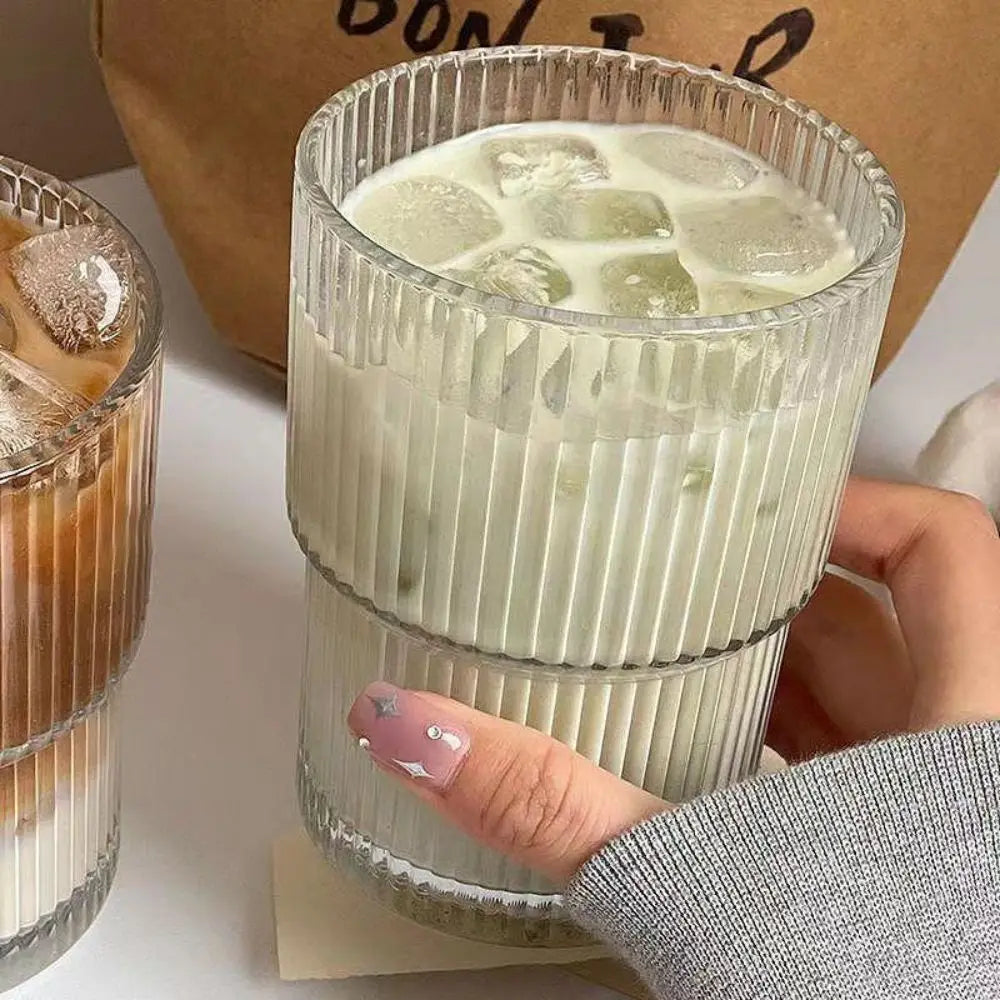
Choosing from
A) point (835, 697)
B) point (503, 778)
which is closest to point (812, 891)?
point (503, 778)

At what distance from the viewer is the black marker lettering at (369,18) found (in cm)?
53

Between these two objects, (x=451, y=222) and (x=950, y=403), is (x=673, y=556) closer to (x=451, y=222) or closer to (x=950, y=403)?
(x=451, y=222)

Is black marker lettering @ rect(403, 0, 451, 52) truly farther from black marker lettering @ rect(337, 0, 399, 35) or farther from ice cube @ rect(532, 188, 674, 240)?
ice cube @ rect(532, 188, 674, 240)

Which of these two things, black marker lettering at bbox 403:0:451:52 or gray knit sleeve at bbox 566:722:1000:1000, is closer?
gray knit sleeve at bbox 566:722:1000:1000

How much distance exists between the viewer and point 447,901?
0.47 meters

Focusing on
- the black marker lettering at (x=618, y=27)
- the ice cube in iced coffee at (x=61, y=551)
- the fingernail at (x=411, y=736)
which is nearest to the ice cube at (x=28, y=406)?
the ice cube in iced coffee at (x=61, y=551)

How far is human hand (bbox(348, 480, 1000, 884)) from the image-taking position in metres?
0.40

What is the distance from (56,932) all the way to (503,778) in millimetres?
142

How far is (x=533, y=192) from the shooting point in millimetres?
440

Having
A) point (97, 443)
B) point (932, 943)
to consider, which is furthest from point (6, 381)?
point (932, 943)

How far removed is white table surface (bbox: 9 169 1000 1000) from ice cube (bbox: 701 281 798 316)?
0.65ft

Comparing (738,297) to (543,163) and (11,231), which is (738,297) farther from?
(11,231)

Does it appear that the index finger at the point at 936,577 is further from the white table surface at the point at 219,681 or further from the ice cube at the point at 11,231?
the ice cube at the point at 11,231

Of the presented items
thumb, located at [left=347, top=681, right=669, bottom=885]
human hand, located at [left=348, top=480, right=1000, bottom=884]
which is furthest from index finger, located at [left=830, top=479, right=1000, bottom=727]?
thumb, located at [left=347, top=681, right=669, bottom=885]
